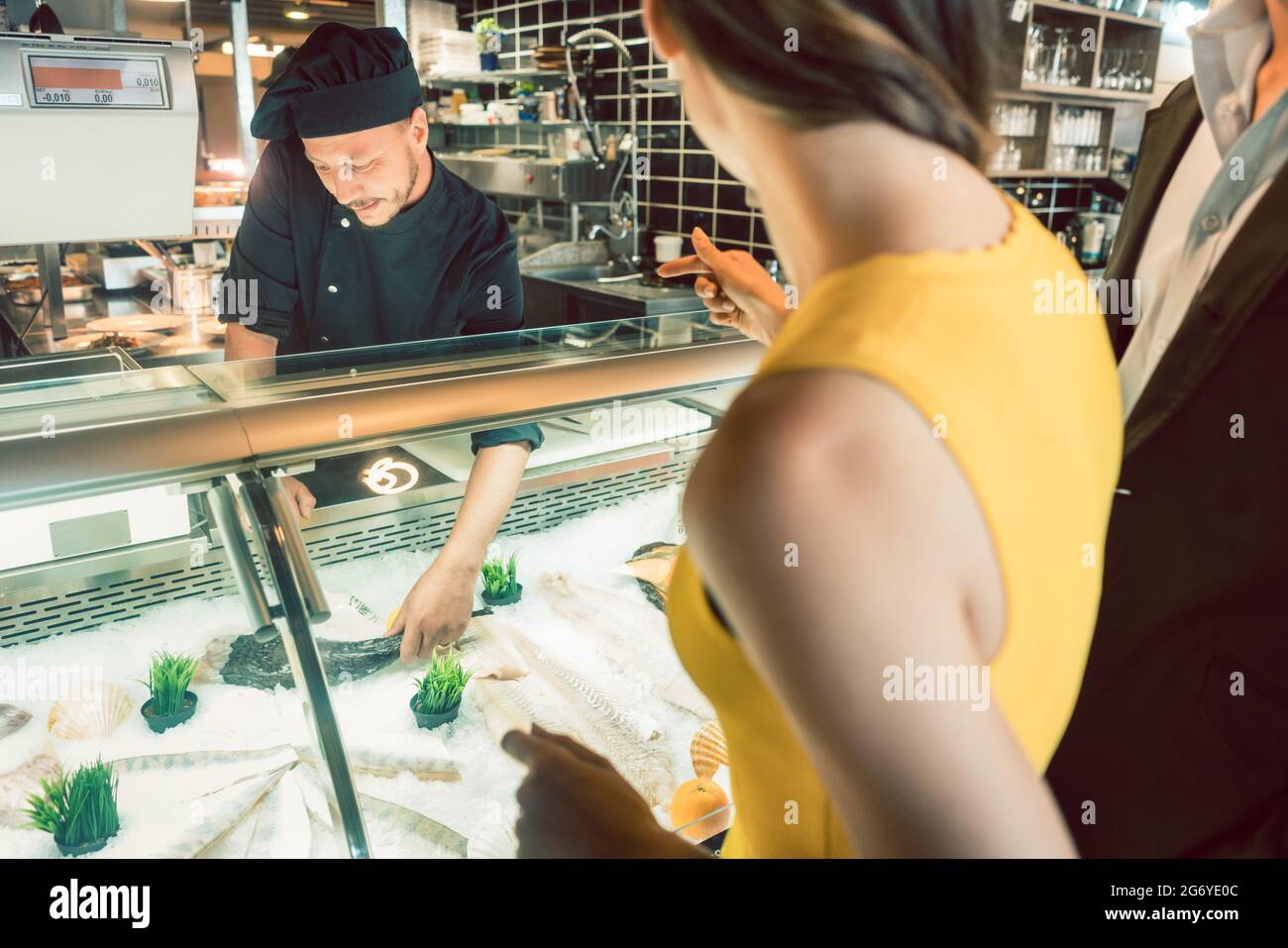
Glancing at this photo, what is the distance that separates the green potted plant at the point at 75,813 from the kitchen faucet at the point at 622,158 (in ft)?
14.3

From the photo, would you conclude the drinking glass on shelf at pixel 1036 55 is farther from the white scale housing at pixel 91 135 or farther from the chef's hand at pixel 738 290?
the chef's hand at pixel 738 290

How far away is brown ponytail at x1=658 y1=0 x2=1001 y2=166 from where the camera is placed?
0.48 meters

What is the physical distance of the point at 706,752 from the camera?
4.79 feet

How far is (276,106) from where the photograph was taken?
2119 millimetres

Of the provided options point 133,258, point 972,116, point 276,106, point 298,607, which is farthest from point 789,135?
point 133,258

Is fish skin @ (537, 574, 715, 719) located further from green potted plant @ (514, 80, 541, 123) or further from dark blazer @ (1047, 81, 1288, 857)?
green potted plant @ (514, 80, 541, 123)

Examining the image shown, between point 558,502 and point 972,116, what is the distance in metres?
1.25

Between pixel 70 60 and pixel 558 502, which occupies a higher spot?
pixel 70 60

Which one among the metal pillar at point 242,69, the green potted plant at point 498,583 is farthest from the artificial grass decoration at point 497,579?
the metal pillar at point 242,69

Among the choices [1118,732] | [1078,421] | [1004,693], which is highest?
[1078,421]

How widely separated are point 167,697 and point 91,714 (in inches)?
4.2

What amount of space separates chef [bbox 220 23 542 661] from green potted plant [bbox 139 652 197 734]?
3.38ft
